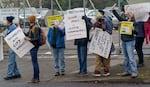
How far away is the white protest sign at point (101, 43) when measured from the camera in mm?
12547

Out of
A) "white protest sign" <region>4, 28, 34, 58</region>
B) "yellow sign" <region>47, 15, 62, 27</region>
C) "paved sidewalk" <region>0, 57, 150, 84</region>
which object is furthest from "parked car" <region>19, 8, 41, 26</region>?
"yellow sign" <region>47, 15, 62, 27</region>

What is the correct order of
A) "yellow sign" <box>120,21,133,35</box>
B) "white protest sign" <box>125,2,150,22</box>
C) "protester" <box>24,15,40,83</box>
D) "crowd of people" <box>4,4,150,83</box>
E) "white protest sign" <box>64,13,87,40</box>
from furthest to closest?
"white protest sign" <box>125,2,150,22</box> → "white protest sign" <box>64,13,87,40</box> → "protester" <box>24,15,40,83</box> → "crowd of people" <box>4,4,150,83</box> → "yellow sign" <box>120,21,133,35</box>

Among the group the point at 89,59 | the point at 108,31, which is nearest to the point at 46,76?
the point at 108,31

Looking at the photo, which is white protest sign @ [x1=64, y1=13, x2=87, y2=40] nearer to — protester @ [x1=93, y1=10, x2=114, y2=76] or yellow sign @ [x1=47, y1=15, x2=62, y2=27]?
yellow sign @ [x1=47, y1=15, x2=62, y2=27]

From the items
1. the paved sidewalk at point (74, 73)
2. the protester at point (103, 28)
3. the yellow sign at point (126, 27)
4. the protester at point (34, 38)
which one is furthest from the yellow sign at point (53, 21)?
the yellow sign at point (126, 27)

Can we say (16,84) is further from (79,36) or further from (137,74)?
(137,74)

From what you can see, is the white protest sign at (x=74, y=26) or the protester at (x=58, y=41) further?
the protester at (x=58, y=41)

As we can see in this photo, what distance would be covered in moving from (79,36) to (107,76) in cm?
134

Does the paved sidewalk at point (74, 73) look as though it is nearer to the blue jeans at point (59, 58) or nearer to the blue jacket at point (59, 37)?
the blue jeans at point (59, 58)

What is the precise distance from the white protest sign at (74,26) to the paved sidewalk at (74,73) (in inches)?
44.9

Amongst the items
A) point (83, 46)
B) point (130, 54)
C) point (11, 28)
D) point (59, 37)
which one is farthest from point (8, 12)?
point (130, 54)

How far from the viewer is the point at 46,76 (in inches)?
527

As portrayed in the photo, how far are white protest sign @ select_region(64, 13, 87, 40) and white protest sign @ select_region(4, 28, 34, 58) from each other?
124cm

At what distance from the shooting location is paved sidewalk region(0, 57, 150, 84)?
12.0 meters
